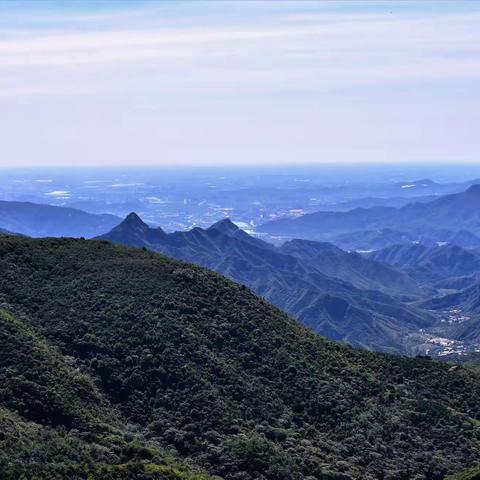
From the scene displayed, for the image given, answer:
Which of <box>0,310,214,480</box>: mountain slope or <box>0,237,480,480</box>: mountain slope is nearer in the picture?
<box>0,310,214,480</box>: mountain slope

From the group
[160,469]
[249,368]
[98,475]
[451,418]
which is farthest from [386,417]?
[98,475]

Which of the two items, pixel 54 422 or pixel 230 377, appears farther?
pixel 230 377

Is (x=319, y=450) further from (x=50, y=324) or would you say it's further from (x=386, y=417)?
(x=50, y=324)

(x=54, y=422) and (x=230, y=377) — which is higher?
(x=54, y=422)

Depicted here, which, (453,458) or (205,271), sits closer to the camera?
(453,458)

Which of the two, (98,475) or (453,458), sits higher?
(98,475)

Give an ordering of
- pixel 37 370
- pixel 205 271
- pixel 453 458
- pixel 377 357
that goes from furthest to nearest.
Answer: pixel 205 271, pixel 377 357, pixel 453 458, pixel 37 370

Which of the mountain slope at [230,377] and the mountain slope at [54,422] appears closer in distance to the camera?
the mountain slope at [54,422]

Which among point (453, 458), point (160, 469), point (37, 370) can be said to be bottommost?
point (453, 458)
